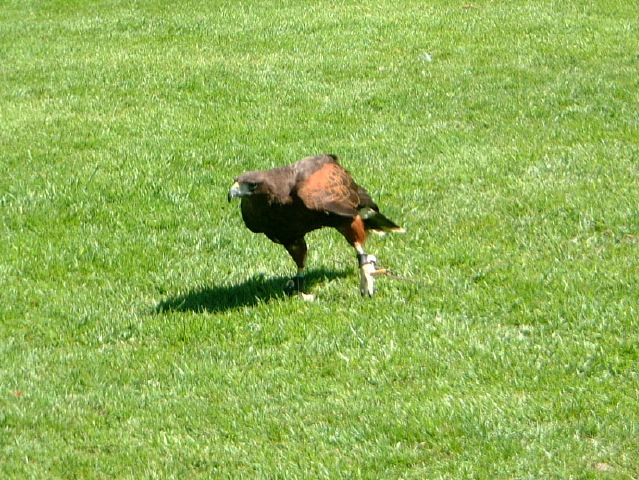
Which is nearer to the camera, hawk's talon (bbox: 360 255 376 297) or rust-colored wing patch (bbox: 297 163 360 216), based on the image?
rust-colored wing patch (bbox: 297 163 360 216)

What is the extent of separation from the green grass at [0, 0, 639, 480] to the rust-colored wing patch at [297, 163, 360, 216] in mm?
843

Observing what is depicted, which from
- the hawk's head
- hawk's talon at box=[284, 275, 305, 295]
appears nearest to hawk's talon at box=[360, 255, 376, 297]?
hawk's talon at box=[284, 275, 305, 295]

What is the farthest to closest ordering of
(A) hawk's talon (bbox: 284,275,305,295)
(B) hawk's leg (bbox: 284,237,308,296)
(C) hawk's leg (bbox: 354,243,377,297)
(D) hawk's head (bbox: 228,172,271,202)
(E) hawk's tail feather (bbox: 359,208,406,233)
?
1. (E) hawk's tail feather (bbox: 359,208,406,233)
2. (A) hawk's talon (bbox: 284,275,305,295)
3. (B) hawk's leg (bbox: 284,237,308,296)
4. (C) hawk's leg (bbox: 354,243,377,297)
5. (D) hawk's head (bbox: 228,172,271,202)

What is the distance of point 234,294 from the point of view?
902 cm

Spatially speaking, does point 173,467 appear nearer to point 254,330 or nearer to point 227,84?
point 254,330

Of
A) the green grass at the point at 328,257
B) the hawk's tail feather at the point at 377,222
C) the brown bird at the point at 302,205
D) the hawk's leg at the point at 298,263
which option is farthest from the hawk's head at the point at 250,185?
the hawk's tail feather at the point at 377,222

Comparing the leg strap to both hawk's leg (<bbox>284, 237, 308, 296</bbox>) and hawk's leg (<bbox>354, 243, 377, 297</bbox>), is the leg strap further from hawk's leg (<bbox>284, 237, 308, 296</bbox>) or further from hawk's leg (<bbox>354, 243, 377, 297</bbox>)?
hawk's leg (<bbox>284, 237, 308, 296</bbox>)

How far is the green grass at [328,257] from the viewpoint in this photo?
6578 mm

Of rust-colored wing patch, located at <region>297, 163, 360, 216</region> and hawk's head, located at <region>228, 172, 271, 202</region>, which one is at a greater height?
hawk's head, located at <region>228, 172, 271, 202</region>

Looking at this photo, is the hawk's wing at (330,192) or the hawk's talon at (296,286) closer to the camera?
the hawk's wing at (330,192)

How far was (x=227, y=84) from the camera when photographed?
49.3ft

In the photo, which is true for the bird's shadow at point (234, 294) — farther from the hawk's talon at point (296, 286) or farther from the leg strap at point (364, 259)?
the leg strap at point (364, 259)

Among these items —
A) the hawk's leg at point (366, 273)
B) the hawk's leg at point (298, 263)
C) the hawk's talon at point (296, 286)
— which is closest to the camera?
the hawk's leg at point (366, 273)

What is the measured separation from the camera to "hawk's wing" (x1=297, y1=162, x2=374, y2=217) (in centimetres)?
830
